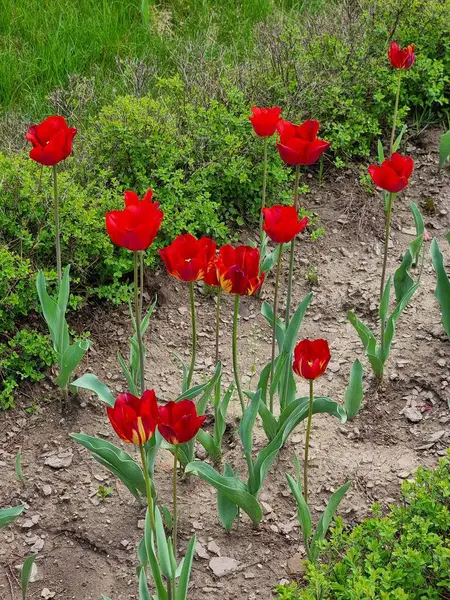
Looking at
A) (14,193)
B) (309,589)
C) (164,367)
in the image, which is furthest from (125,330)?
(309,589)

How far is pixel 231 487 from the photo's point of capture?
2.46 meters

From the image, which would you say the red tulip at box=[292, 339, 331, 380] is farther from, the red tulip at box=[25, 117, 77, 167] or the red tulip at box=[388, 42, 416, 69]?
the red tulip at box=[388, 42, 416, 69]

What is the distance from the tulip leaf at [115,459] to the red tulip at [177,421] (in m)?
0.53

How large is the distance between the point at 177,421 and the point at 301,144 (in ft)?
3.10

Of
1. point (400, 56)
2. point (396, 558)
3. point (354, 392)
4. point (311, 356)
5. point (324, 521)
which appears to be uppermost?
point (400, 56)

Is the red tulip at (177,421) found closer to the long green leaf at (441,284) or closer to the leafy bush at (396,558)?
the leafy bush at (396,558)

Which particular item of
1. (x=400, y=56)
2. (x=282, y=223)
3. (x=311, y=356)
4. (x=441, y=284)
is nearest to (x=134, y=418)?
(x=311, y=356)

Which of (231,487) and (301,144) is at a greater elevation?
(301,144)

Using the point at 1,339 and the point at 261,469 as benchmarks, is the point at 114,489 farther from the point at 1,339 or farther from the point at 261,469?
the point at 1,339

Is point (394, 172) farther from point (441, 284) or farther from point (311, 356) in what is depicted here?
point (311, 356)

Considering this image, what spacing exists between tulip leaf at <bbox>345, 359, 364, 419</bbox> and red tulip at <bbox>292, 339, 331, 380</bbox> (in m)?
0.70

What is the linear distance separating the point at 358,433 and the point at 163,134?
1538mm

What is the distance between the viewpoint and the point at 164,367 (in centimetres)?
331

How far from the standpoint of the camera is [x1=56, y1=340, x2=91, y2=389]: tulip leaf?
9.41 feet
